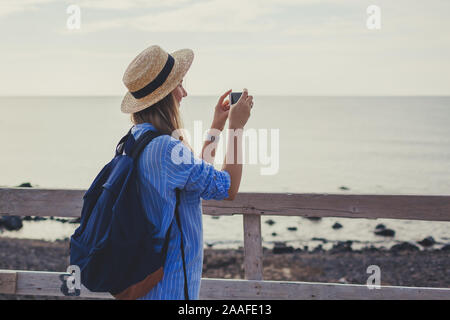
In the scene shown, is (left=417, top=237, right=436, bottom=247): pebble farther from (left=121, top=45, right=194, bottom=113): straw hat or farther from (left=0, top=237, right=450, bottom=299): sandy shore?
(left=121, top=45, right=194, bottom=113): straw hat

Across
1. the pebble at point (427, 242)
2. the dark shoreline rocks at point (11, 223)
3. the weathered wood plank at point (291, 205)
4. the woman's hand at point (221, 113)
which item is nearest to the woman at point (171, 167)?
the woman's hand at point (221, 113)

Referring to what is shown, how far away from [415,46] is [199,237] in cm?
9194

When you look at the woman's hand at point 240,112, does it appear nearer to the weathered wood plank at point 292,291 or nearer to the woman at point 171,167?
the woman at point 171,167

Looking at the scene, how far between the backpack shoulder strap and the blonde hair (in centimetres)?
7

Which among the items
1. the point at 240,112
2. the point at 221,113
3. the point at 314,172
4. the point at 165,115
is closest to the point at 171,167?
the point at 165,115

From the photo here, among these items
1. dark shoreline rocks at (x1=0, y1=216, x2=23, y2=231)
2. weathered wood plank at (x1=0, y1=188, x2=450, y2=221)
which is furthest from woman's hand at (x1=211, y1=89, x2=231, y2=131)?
dark shoreline rocks at (x1=0, y1=216, x2=23, y2=231)

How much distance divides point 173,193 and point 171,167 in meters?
0.11

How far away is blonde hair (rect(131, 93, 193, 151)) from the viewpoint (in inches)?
92.4

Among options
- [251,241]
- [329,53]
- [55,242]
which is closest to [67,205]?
[251,241]

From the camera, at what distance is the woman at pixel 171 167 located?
223 cm

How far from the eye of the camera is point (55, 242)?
14.0 meters

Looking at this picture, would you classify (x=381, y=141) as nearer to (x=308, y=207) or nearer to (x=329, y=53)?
(x=329, y=53)

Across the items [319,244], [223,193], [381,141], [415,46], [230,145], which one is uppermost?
[415,46]

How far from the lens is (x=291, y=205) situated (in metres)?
3.77
